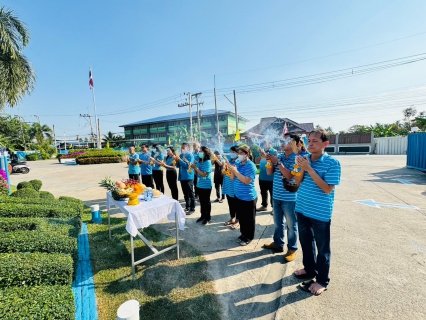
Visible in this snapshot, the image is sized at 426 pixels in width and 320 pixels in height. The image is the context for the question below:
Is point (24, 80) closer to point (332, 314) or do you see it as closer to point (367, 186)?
point (332, 314)

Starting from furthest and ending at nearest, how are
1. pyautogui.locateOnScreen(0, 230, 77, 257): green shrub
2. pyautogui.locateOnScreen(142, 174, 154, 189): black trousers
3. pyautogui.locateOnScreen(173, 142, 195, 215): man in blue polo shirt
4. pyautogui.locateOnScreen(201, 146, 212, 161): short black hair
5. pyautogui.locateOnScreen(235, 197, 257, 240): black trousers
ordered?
pyautogui.locateOnScreen(142, 174, 154, 189): black trousers
pyautogui.locateOnScreen(173, 142, 195, 215): man in blue polo shirt
pyautogui.locateOnScreen(201, 146, 212, 161): short black hair
pyautogui.locateOnScreen(235, 197, 257, 240): black trousers
pyautogui.locateOnScreen(0, 230, 77, 257): green shrub

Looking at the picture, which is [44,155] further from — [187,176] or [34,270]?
[34,270]

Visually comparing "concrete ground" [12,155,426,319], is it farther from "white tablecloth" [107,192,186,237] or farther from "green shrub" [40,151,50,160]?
"green shrub" [40,151,50,160]

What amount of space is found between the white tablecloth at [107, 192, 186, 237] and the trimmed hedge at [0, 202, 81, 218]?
150cm

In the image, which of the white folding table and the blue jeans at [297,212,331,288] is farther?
the white folding table

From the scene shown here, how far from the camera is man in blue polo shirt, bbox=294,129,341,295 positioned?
2.47 meters

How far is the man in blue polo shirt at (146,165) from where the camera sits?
7027 mm

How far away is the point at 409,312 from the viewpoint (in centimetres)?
239

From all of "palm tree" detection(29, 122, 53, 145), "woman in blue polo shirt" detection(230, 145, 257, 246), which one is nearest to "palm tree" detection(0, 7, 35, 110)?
"woman in blue polo shirt" detection(230, 145, 257, 246)

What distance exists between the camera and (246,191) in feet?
12.6

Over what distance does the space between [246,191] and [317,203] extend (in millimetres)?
1421

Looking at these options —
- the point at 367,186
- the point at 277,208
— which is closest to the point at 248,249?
the point at 277,208

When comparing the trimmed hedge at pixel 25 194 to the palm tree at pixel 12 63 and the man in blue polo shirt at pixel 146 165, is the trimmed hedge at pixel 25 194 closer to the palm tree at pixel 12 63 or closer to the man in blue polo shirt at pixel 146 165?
the man in blue polo shirt at pixel 146 165

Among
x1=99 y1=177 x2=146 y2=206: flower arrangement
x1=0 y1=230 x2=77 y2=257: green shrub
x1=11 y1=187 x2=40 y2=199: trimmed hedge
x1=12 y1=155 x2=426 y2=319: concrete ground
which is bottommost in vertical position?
x1=12 y1=155 x2=426 y2=319: concrete ground
